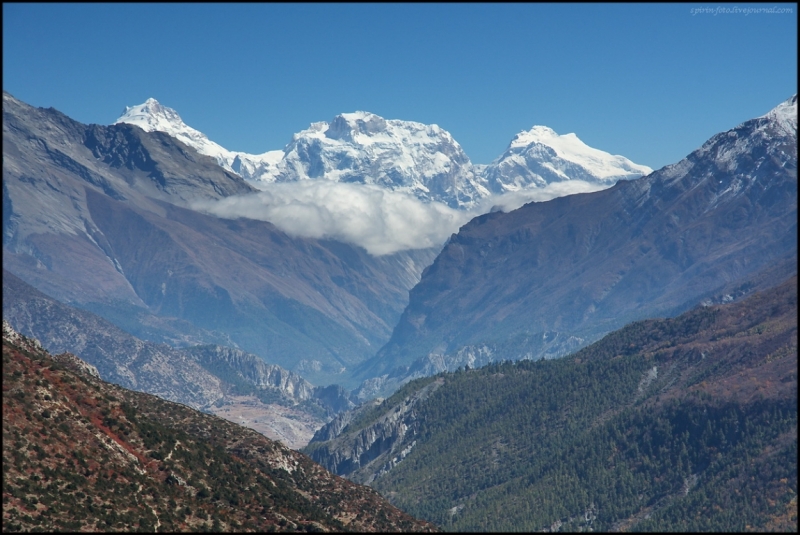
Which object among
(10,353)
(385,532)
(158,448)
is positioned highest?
(10,353)

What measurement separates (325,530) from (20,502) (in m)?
53.7

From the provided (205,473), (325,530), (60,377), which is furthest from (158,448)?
(325,530)

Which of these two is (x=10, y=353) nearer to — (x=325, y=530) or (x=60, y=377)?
(x=60, y=377)

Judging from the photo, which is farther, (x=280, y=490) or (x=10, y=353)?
(x=280, y=490)

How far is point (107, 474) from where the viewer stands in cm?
16275

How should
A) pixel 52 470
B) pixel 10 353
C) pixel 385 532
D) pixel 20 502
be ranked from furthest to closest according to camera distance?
pixel 385 532 → pixel 10 353 → pixel 52 470 → pixel 20 502

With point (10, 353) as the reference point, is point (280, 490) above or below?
below

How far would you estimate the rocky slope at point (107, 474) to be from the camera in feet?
494

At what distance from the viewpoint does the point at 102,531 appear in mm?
147000

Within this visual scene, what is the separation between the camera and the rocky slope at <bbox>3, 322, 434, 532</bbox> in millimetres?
150500

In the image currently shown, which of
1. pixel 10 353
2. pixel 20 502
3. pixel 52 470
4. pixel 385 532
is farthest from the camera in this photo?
pixel 385 532

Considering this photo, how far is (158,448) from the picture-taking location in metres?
182

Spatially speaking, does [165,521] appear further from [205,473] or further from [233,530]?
[205,473]

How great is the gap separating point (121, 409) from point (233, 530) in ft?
121
